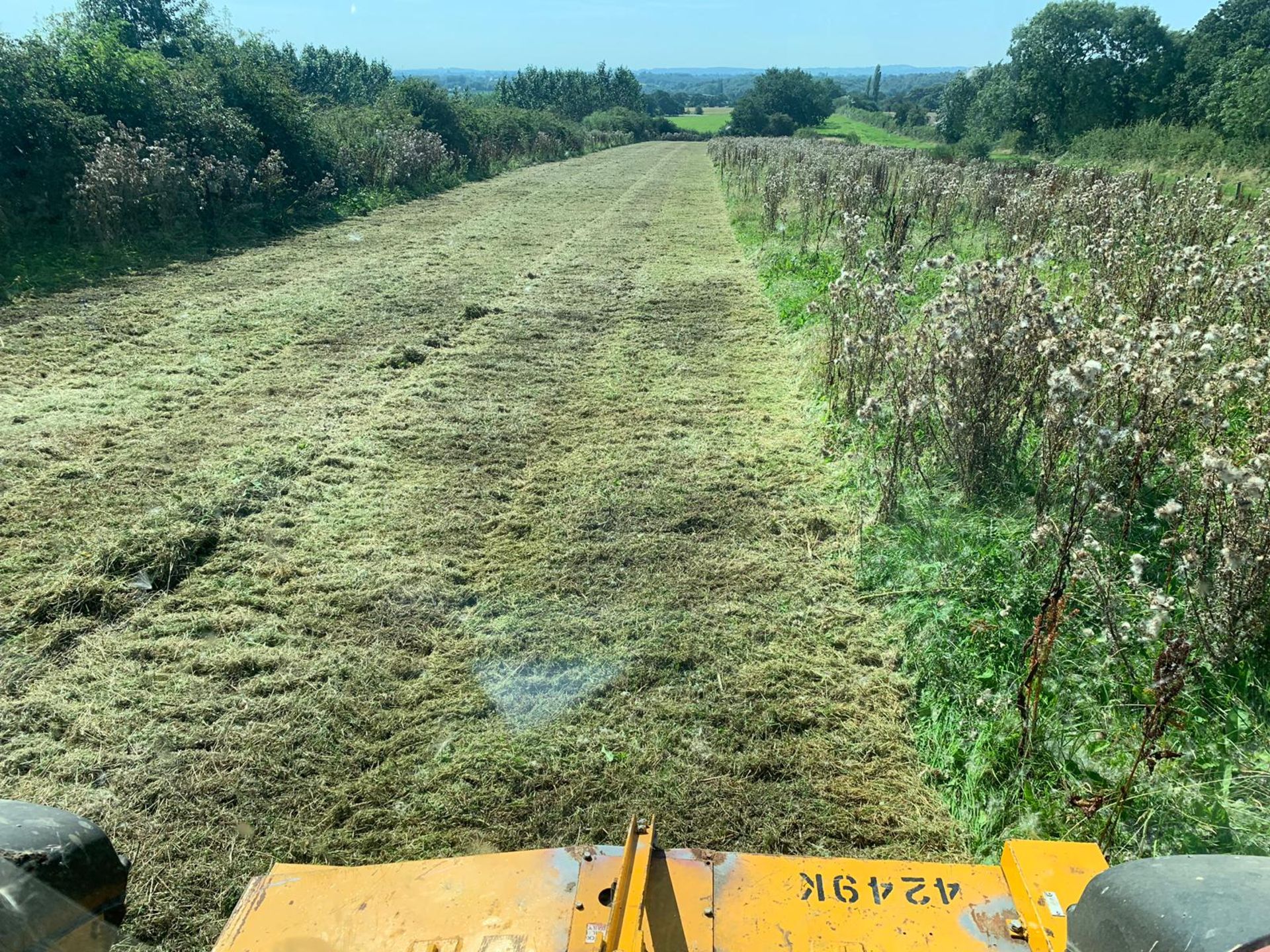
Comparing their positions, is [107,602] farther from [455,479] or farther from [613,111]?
[613,111]

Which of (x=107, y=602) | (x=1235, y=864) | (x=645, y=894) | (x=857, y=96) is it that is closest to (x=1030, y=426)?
(x=1235, y=864)

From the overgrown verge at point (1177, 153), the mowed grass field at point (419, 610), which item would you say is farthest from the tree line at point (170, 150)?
the overgrown verge at point (1177, 153)

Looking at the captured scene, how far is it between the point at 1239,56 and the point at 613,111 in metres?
37.7

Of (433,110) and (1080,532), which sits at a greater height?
(433,110)

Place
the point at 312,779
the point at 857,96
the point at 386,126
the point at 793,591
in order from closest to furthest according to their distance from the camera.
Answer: the point at 312,779, the point at 793,591, the point at 386,126, the point at 857,96

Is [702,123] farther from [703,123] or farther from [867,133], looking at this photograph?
[867,133]

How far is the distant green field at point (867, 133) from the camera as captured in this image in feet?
179

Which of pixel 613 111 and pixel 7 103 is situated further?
pixel 613 111

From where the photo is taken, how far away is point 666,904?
1658mm

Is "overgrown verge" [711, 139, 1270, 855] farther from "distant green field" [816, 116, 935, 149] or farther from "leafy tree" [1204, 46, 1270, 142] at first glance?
"distant green field" [816, 116, 935, 149]

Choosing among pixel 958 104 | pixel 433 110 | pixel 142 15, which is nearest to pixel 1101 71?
pixel 958 104

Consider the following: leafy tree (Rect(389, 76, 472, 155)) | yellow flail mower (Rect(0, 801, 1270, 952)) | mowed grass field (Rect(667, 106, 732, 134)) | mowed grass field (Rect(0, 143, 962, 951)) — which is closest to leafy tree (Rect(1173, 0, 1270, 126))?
mowed grass field (Rect(667, 106, 732, 134))

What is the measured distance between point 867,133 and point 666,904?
73058 millimetres

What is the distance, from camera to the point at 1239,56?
133 ft
